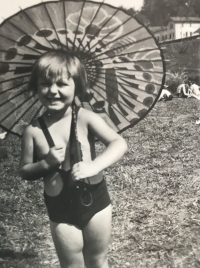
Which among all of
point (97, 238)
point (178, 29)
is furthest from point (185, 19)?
point (97, 238)

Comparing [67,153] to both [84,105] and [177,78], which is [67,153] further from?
[177,78]

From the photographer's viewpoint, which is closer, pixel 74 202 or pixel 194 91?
pixel 74 202

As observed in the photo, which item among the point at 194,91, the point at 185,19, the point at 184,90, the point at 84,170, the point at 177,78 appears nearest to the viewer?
the point at 84,170

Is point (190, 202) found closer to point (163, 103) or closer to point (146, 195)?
point (146, 195)

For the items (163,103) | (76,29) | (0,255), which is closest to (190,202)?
→ (0,255)

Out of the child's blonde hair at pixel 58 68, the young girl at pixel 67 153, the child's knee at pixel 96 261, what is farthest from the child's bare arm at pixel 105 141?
the child's knee at pixel 96 261

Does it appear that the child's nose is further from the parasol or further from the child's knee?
the child's knee

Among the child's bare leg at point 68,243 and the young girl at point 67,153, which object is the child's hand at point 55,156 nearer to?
the young girl at point 67,153
